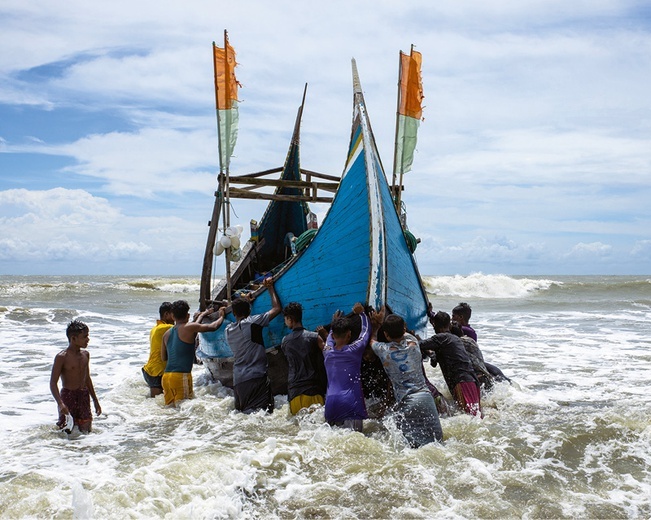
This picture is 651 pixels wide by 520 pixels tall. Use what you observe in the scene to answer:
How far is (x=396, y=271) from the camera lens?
6.34 meters

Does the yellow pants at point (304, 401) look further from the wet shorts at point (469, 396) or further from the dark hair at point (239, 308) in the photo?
the wet shorts at point (469, 396)

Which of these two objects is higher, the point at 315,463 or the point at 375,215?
the point at 375,215

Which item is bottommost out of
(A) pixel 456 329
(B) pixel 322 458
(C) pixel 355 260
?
(B) pixel 322 458

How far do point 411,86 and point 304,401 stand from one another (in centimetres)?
485

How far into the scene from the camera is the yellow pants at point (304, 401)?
5.84 metres

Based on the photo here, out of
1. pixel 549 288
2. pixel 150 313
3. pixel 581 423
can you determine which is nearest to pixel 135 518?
pixel 581 423

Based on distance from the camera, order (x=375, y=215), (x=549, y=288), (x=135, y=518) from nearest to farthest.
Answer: (x=135, y=518) < (x=375, y=215) < (x=549, y=288)

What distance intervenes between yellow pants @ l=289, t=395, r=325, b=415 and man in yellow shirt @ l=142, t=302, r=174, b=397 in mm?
2089

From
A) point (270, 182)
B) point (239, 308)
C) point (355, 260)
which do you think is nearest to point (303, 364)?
point (239, 308)

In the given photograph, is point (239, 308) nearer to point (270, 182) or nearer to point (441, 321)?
point (441, 321)

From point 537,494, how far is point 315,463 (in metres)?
1.74

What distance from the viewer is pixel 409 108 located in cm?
830

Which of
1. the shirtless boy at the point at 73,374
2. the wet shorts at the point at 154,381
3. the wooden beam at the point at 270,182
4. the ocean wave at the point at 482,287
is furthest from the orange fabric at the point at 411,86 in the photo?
the ocean wave at the point at 482,287

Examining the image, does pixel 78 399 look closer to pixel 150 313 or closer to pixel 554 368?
pixel 554 368
